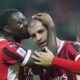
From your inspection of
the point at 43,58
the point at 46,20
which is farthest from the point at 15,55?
the point at 46,20

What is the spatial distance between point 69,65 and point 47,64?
160mm

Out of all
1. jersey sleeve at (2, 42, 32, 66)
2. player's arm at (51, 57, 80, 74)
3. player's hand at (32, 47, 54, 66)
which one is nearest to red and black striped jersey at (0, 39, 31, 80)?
jersey sleeve at (2, 42, 32, 66)

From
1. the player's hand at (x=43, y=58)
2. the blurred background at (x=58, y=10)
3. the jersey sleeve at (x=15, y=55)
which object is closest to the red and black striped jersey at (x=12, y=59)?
the jersey sleeve at (x=15, y=55)

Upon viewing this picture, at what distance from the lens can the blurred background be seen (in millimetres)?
6152

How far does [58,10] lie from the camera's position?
632 cm

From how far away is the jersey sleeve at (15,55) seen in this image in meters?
2.59

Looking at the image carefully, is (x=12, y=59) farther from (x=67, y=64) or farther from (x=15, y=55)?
(x=67, y=64)

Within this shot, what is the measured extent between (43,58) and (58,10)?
12.9 feet

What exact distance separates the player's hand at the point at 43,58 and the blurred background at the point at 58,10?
3.52 meters

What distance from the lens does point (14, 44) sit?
8.77ft

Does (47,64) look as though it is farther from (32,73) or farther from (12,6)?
(12,6)

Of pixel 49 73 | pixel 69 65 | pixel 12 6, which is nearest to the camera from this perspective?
pixel 69 65

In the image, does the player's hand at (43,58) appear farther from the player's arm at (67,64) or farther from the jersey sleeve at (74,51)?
the jersey sleeve at (74,51)

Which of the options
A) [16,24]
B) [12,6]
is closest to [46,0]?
[12,6]
